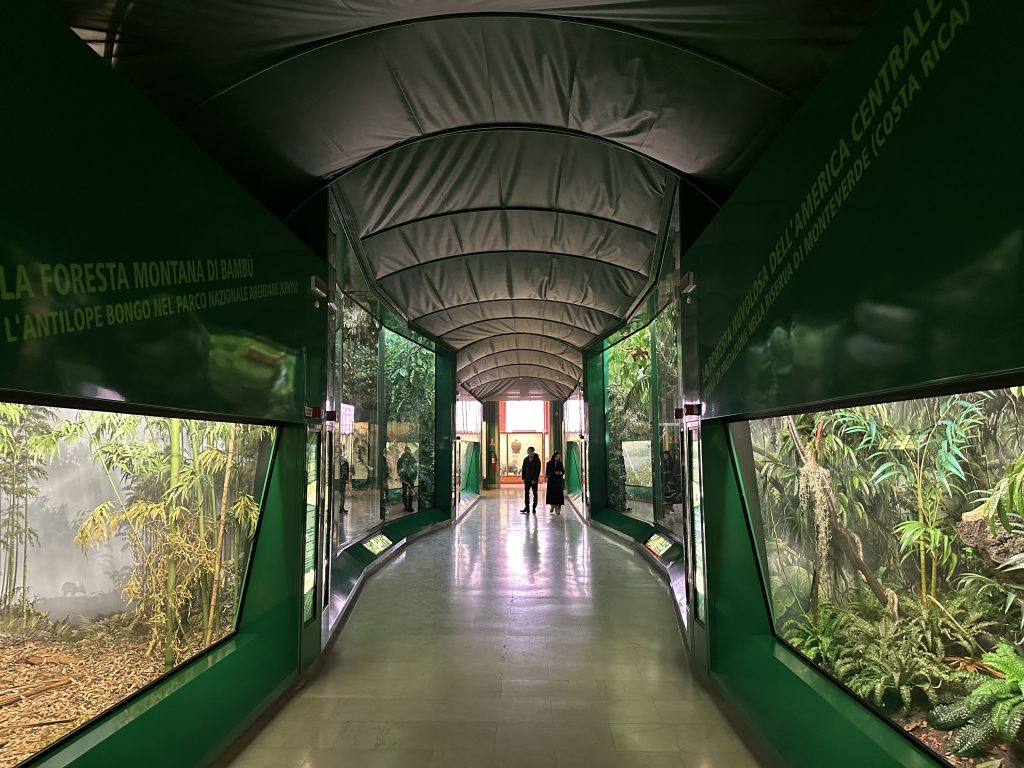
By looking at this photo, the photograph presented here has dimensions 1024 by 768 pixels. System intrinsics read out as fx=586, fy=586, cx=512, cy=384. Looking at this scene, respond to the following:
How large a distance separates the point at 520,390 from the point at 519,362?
7.42m

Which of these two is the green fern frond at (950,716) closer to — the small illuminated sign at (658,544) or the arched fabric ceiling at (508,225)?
the arched fabric ceiling at (508,225)

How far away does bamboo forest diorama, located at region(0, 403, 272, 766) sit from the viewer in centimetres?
256

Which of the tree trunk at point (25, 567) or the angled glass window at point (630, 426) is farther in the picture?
the angled glass window at point (630, 426)

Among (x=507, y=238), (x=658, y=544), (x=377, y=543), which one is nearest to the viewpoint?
(x=507, y=238)

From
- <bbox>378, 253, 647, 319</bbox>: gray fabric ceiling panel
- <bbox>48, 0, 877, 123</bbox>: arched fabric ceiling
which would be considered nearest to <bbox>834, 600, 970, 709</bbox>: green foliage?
<bbox>48, 0, 877, 123</bbox>: arched fabric ceiling

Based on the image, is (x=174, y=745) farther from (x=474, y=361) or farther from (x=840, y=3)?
(x=474, y=361)

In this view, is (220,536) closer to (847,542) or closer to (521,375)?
(847,542)

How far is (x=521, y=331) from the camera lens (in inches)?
575

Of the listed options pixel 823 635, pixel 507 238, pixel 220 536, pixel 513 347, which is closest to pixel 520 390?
pixel 513 347

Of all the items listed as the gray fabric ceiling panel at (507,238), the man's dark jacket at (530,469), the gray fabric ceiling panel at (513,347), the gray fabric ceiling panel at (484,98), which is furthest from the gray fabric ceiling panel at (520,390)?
the gray fabric ceiling panel at (484,98)

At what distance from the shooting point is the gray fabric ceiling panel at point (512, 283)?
9.42 meters

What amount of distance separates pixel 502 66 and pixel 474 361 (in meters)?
14.0

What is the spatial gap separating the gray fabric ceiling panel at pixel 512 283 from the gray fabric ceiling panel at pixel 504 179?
7.33 ft

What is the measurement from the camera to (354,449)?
8844 mm
